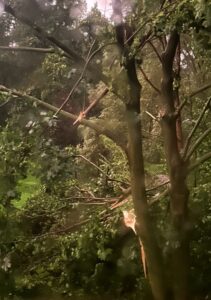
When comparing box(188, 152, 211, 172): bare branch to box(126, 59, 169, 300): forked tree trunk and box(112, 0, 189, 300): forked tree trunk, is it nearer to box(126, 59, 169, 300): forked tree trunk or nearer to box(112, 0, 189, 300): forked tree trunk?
box(112, 0, 189, 300): forked tree trunk

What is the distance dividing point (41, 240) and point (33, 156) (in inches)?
55.4

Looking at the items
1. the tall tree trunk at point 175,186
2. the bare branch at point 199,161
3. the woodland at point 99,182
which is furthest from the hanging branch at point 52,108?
the bare branch at point 199,161

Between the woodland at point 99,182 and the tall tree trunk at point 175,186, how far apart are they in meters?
0.01

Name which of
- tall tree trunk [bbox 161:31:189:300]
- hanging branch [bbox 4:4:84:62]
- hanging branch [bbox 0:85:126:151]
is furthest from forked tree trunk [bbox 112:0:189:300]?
hanging branch [bbox 4:4:84:62]

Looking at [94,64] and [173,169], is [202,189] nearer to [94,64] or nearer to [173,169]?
[173,169]

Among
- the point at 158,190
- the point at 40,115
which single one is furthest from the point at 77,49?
the point at 158,190

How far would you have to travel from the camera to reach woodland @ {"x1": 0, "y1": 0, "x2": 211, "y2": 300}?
4.66 meters

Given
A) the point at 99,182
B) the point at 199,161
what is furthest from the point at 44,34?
the point at 99,182

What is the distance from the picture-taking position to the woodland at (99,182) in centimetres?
466

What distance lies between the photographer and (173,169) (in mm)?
4945

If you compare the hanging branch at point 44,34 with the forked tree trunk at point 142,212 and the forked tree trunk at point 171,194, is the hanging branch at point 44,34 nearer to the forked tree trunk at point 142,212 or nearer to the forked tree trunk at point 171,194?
the forked tree trunk at point 171,194

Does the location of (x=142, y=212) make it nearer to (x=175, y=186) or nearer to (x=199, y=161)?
(x=175, y=186)

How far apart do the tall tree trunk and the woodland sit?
10 millimetres

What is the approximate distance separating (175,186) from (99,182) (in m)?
1.56
